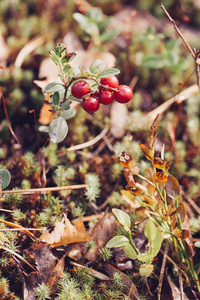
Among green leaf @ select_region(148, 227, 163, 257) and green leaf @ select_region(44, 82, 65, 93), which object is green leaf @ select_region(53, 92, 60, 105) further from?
green leaf @ select_region(148, 227, 163, 257)

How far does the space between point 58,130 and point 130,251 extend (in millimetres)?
943

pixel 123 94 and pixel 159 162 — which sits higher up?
pixel 123 94

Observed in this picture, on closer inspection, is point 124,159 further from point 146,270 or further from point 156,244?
point 146,270

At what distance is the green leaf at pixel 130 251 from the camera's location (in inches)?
→ 67.6

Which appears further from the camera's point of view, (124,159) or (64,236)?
(64,236)

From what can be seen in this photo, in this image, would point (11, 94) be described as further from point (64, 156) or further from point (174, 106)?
point (174, 106)

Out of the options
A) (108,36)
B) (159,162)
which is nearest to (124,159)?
(159,162)

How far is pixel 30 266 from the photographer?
1794 mm

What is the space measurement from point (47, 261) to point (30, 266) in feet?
0.39

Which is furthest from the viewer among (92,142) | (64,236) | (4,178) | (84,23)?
(84,23)

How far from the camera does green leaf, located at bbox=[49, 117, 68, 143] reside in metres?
1.95

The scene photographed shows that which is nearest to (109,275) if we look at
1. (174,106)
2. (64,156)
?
(64,156)

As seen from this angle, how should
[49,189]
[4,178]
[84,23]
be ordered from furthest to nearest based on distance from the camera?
[84,23] → [49,189] → [4,178]

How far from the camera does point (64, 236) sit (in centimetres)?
180
